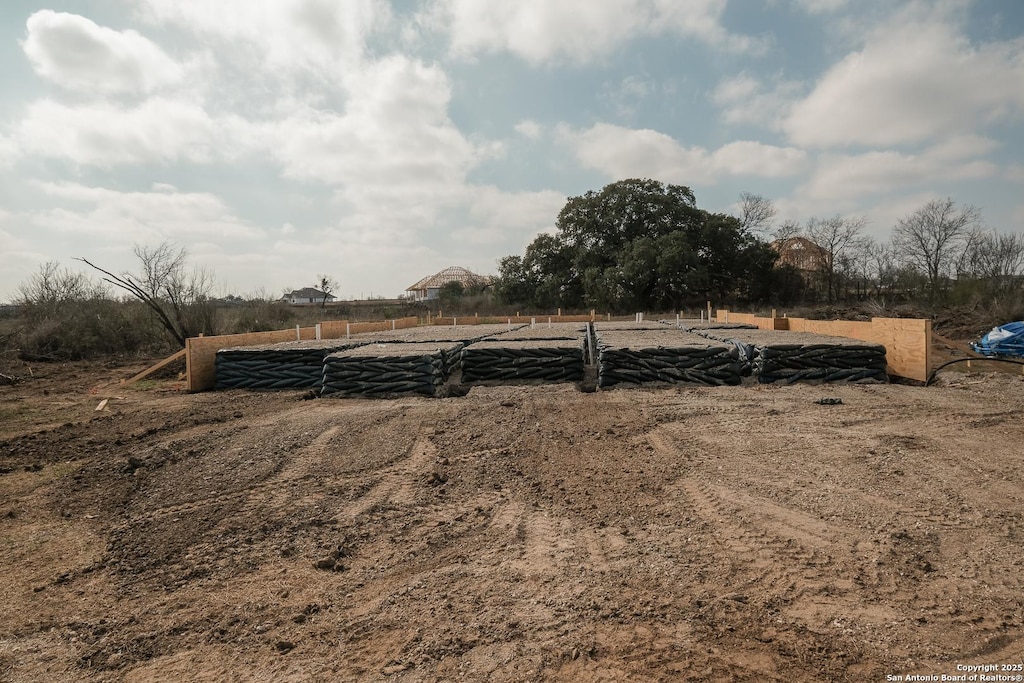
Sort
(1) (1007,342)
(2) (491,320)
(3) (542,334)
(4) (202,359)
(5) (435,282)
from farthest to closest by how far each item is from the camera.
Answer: (5) (435,282) → (2) (491,320) → (3) (542,334) → (1) (1007,342) → (4) (202,359)

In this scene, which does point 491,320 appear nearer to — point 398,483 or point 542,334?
point 542,334

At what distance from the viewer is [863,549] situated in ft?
11.0

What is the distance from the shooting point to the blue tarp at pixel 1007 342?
43.9 ft

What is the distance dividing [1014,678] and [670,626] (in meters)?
1.37

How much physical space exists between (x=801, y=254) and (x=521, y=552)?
39942 millimetres

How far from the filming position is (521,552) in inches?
137

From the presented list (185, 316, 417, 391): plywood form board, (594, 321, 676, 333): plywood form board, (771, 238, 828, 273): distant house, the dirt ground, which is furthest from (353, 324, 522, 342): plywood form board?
(771, 238, 828, 273): distant house

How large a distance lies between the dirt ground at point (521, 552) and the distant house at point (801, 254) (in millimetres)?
32603

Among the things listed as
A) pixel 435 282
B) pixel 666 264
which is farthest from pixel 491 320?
pixel 435 282

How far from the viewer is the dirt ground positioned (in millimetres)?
2430

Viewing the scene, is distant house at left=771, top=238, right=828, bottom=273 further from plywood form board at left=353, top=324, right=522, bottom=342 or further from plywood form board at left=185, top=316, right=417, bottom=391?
plywood form board at left=185, top=316, right=417, bottom=391

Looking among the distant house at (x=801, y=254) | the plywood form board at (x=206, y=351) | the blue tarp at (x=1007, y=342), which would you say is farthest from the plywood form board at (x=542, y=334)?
the distant house at (x=801, y=254)

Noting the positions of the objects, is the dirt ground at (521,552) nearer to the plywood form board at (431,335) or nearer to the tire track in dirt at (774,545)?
the tire track in dirt at (774,545)

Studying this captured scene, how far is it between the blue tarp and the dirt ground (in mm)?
9487
